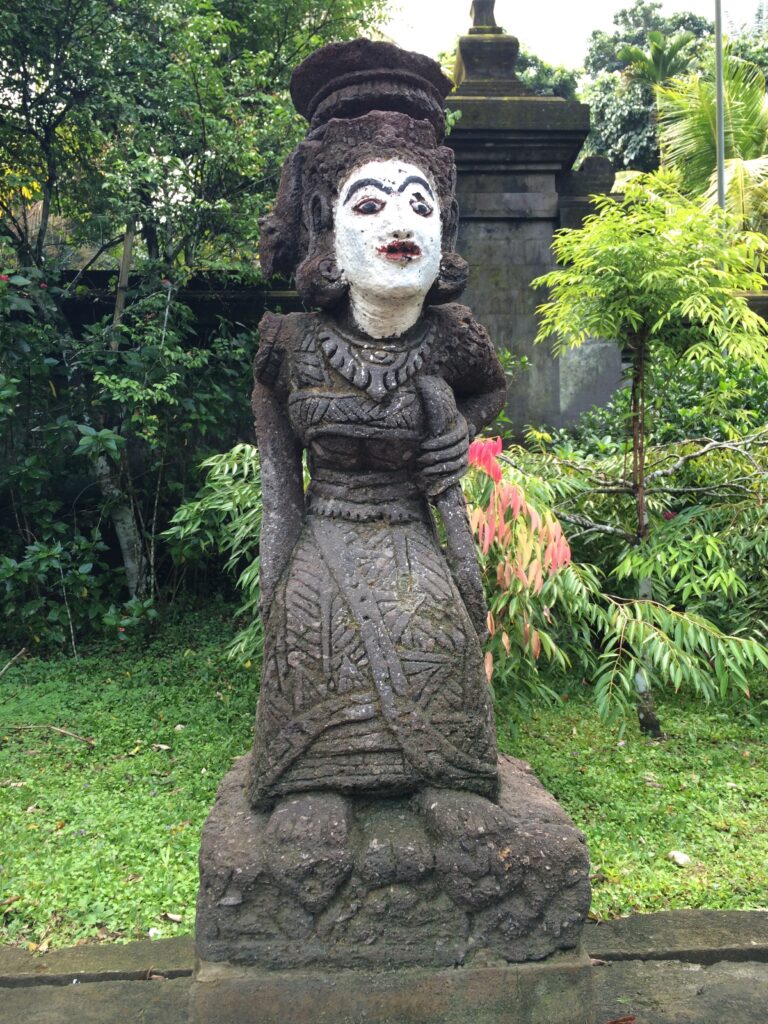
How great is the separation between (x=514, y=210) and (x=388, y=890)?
611 cm

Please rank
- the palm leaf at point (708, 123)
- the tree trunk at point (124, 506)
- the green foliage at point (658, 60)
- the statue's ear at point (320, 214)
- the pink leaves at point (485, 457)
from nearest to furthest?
the statue's ear at point (320, 214)
the pink leaves at point (485, 457)
the tree trunk at point (124, 506)
the palm leaf at point (708, 123)
the green foliage at point (658, 60)

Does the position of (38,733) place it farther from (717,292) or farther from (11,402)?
(717,292)

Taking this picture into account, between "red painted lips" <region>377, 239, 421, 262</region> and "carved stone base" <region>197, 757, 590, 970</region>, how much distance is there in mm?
1408

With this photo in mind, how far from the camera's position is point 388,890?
201cm

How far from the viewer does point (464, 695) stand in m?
2.18

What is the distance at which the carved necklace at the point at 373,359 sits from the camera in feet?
7.52

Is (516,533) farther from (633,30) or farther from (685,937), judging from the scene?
(633,30)

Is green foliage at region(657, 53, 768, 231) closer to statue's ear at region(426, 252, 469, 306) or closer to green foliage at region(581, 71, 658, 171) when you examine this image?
green foliage at region(581, 71, 658, 171)

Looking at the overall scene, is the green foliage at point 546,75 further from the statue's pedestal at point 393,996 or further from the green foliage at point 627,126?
the statue's pedestal at point 393,996

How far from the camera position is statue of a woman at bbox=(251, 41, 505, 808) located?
6.97ft

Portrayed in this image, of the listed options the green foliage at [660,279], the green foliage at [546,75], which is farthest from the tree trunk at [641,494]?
the green foliage at [546,75]

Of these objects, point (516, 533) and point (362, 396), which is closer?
point (362, 396)

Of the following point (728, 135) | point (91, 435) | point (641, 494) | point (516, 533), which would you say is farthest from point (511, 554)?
point (728, 135)

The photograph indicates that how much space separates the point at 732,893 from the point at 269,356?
7.99 feet
